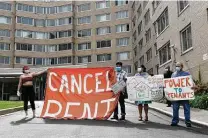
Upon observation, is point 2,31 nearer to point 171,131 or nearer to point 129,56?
point 129,56

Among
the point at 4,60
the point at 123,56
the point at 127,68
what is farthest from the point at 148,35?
the point at 4,60

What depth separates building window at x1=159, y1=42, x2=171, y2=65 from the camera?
93.4 feet

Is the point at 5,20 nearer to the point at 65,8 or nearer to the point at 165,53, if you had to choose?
the point at 65,8

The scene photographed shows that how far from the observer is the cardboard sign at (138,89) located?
11273 millimetres

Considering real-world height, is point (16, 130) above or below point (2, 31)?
below

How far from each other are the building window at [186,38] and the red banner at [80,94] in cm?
1258

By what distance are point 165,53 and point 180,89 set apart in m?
19.3

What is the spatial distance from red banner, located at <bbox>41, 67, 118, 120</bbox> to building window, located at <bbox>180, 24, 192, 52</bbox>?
12582mm

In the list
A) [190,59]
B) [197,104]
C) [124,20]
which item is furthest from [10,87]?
[197,104]

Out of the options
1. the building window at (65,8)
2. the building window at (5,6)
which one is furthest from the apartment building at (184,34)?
the building window at (5,6)

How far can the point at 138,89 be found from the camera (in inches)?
450

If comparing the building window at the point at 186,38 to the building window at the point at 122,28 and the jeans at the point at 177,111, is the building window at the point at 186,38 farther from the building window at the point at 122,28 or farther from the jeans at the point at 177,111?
the building window at the point at 122,28

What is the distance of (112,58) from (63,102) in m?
52.6

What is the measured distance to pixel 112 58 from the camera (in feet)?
208
